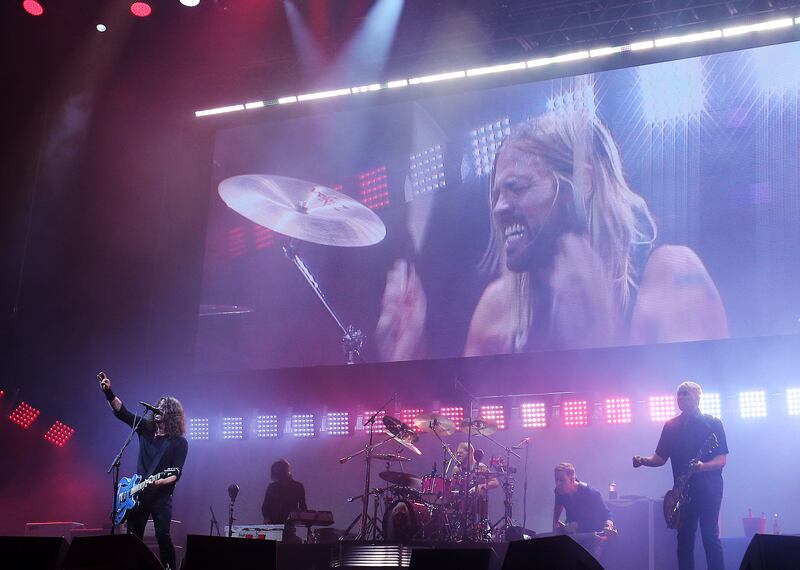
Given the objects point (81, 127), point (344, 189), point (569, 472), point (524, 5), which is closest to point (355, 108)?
point (344, 189)

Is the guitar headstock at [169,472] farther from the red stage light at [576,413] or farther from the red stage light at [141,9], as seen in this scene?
the red stage light at [141,9]

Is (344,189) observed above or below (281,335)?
above

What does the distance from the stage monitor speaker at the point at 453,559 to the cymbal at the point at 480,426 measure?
4827mm

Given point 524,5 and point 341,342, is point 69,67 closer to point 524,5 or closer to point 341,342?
point 341,342

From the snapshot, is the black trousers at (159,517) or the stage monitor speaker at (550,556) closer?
the stage monitor speaker at (550,556)

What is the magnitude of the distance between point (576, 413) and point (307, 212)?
394 centimetres

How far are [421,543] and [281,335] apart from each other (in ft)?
11.3

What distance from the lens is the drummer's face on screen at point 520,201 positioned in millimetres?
8758

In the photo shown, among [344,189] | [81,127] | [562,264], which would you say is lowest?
[562,264]

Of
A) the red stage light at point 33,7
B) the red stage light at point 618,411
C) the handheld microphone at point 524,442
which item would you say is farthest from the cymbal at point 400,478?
the red stage light at point 33,7

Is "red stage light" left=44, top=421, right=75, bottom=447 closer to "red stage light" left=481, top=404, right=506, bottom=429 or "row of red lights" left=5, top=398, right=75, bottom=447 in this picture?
"row of red lights" left=5, top=398, right=75, bottom=447

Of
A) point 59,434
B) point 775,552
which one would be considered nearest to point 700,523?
point 775,552

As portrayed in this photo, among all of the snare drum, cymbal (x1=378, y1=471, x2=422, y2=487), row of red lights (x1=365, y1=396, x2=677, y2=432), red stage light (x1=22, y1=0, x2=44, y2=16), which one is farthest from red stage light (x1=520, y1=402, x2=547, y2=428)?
red stage light (x1=22, y1=0, x2=44, y2=16)

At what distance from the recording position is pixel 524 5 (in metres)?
8.66
